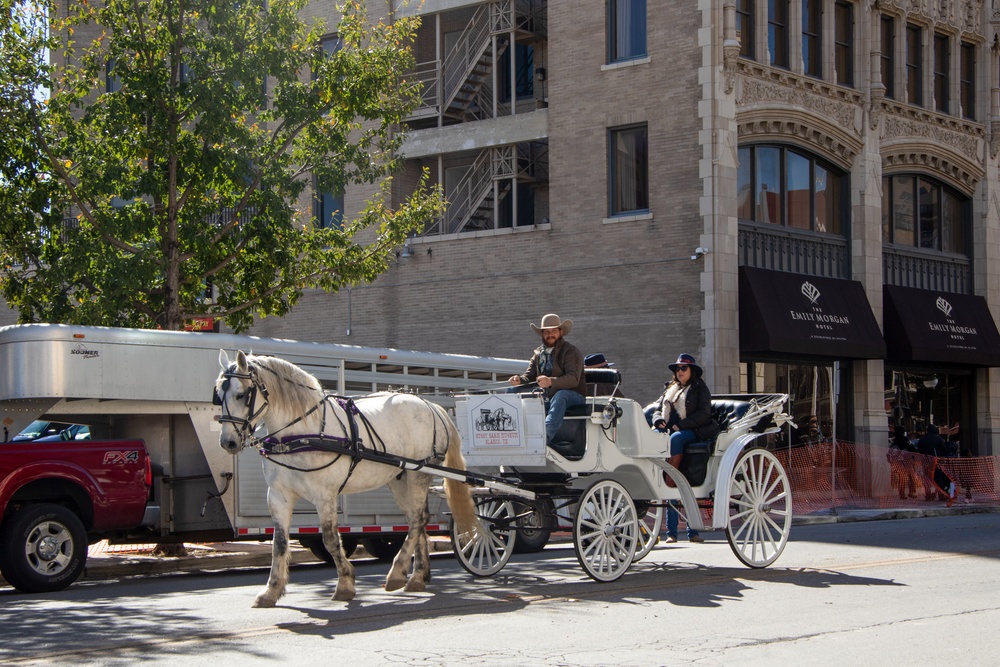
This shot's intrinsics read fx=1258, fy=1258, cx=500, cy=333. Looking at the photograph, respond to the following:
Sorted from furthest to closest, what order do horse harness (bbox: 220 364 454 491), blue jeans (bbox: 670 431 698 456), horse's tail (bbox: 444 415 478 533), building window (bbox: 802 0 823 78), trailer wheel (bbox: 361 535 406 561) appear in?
building window (bbox: 802 0 823 78)
trailer wheel (bbox: 361 535 406 561)
blue jeans (bbox: 670 431 698 456)
horse's tail (bbox: 444 415 478 533)
horse harness (bbox: 220 364 454 491)

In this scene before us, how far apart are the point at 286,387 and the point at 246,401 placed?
1.64 feet

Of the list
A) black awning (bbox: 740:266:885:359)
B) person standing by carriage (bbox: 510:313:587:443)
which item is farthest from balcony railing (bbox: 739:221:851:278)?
person standing by carriage (bbox: 510:313:587:443)

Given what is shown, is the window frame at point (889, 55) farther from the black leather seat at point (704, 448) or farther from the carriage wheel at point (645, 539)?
the carriage wheel at point (645, 539)

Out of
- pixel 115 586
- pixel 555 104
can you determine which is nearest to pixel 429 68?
pixel 555 104

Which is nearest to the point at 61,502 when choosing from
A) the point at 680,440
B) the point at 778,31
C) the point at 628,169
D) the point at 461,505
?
the point at 461,505

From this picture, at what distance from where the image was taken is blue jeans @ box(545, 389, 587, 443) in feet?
38.3

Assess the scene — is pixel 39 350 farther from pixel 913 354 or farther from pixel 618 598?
pixel 913 354

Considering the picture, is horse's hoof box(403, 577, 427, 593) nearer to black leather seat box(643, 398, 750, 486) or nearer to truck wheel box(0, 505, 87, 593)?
black leather seat box(643, 398, 750, 486)

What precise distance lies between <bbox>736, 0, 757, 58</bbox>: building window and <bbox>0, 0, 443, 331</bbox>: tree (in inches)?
381

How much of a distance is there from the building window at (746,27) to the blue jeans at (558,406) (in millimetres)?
16900

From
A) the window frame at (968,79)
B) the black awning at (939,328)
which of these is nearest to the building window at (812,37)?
the black awning at (939,328)

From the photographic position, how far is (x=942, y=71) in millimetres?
32656

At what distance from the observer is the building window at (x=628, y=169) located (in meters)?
26.8

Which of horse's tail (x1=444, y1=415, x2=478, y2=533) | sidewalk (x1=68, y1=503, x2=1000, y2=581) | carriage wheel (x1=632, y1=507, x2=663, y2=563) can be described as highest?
horse's tail (x1=444, y1=415, x2=478, y2=533)
